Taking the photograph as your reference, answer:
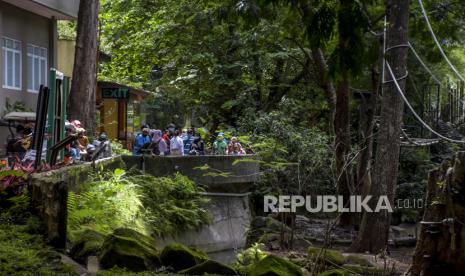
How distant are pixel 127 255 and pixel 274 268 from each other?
154cm

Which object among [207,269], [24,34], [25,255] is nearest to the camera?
[25,255]

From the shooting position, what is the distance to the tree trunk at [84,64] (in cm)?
2278

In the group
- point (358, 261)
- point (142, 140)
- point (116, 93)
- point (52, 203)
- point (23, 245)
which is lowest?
point (358, 261)

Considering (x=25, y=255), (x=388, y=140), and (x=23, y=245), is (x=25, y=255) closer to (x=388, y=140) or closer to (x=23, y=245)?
(x=23, y=245)

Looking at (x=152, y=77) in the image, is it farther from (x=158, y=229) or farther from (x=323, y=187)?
(x=158, y=229)

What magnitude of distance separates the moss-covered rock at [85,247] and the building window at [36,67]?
54.2 feet

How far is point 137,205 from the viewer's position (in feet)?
48.8

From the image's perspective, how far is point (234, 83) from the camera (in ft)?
95.6

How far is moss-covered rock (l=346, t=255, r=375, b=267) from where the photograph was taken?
1245 centimetres

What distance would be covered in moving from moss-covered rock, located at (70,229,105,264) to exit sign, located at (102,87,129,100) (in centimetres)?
1903

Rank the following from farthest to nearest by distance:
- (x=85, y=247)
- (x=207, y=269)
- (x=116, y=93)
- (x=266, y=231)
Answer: (x=116, y=93)
(x=266, y=231)
(x=85, y=247)
(x=207, y=269)

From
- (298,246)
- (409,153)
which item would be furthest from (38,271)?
(409,153)

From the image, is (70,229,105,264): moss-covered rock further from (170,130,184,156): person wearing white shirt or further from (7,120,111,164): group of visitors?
(170,130,184,156): person wearing white shirt

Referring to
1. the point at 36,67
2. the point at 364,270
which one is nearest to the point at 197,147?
the point at 36,67
